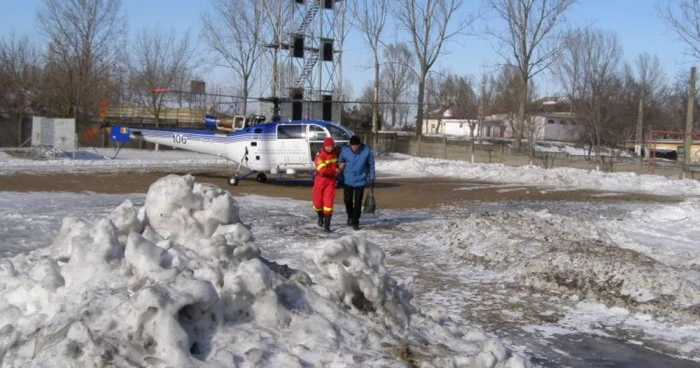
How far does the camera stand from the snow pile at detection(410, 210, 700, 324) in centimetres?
738

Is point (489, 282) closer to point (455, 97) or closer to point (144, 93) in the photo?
point (144, 93)

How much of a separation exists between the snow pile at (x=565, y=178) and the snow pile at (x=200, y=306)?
63.8 ft

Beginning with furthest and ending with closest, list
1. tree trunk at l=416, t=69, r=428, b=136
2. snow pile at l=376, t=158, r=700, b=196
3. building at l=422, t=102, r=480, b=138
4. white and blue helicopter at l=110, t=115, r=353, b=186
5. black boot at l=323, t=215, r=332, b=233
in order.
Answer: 1. building at l=422, t=102, r=480, b=138
2. tree trunk at l=416, t=69, r=428, b=136
3. snow pile at l=376, t=158, r=700, b=196
4. white and blue helicopter at l=110, t=115, r=353, b=186
5. black boot at l=323, t=215, r=332, b=233

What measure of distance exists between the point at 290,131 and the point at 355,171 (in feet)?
29.9

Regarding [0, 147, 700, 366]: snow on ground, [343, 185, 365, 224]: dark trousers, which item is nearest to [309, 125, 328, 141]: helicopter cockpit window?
[343, 185, 365, 224]: dark trousers

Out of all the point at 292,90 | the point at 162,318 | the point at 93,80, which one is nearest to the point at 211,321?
the point at 162,318

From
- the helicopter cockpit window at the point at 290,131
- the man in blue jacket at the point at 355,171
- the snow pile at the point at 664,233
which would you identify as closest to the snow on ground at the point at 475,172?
the snow pile at the point at 664,233

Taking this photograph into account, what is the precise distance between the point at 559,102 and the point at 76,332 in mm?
91849

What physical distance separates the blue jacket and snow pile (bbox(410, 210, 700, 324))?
5.23 ft

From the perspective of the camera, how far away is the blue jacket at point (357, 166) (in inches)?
460

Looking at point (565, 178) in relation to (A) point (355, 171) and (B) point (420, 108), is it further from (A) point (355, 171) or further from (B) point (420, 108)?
(B) point (420, 108)

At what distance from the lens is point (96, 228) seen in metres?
5.04

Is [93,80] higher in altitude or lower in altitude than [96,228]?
higher

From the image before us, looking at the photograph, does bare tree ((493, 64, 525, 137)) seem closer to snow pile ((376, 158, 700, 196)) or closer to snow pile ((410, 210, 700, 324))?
snow pile ((376, 158, 700, 196))
